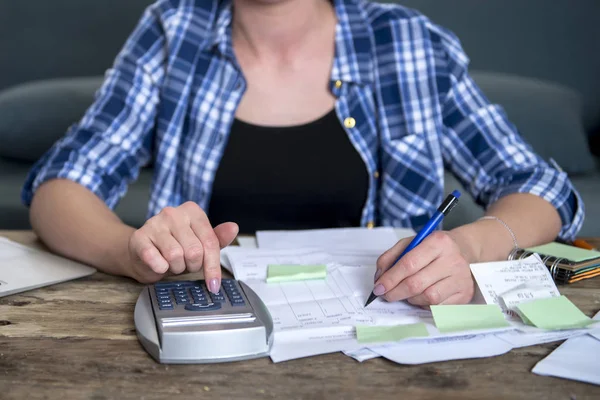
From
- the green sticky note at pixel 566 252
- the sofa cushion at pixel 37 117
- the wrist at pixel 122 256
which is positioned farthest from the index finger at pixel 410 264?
the sofa cushion at pixel 37 117

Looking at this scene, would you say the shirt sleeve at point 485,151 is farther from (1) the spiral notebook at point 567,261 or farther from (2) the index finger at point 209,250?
(2) the index finger at point 209,250

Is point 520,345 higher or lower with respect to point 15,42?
higher

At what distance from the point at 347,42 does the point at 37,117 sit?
3.84ft

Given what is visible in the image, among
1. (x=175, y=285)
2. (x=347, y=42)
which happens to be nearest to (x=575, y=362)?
(x=175, y=285)

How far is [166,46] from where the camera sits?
135 cm

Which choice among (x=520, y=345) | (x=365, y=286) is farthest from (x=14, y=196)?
(x=520, y=345)

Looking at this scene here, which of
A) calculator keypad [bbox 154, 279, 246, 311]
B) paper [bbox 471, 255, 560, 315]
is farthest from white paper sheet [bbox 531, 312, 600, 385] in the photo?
calculator keypad [bbox 154, 279, 246, 311]

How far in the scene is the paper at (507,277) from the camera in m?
0.85

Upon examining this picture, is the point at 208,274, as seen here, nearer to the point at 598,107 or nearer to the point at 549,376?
the point at 549,376

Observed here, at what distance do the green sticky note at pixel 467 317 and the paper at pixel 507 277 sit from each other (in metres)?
0.03

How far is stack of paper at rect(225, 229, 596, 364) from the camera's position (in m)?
0.73

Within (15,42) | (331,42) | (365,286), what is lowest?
(15,42)

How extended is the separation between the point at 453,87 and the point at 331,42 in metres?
0.25

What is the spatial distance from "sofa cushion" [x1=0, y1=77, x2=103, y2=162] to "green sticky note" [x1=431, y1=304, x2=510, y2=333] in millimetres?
1616
